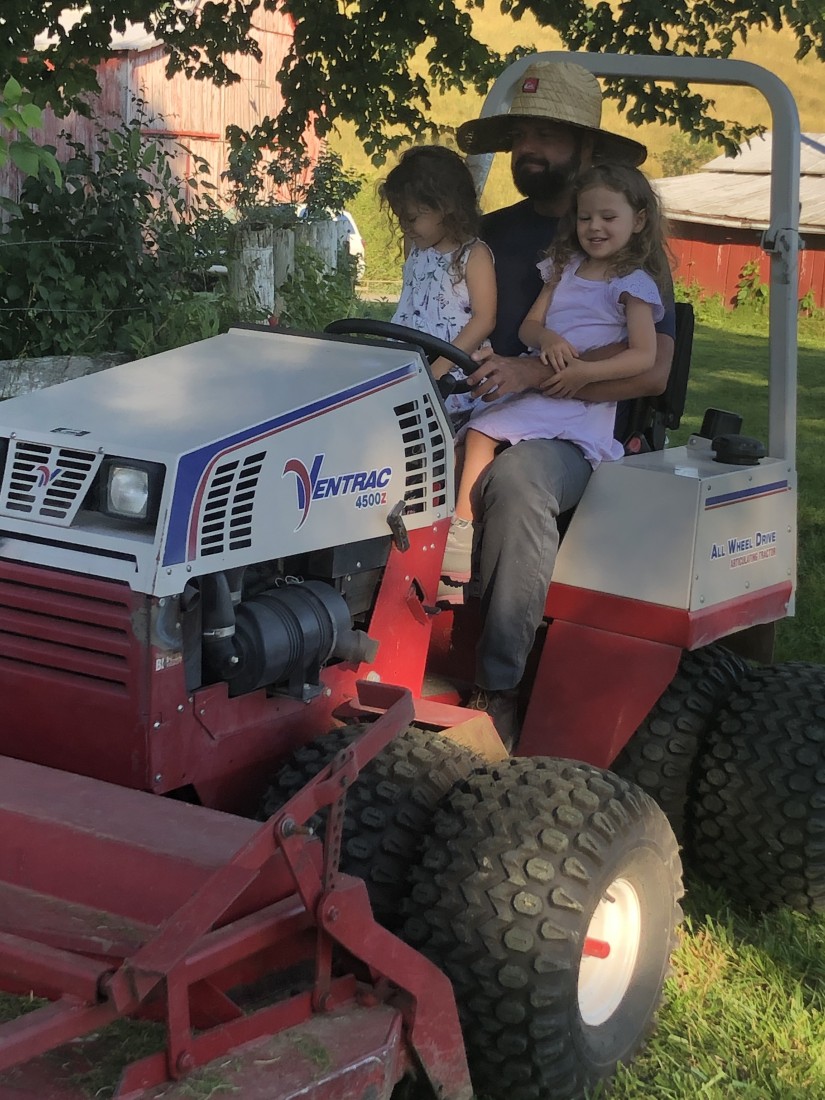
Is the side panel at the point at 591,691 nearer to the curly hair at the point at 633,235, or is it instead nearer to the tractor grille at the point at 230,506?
the curly hair at the point at 633,235

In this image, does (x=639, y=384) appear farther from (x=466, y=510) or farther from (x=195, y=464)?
(x=195, y=464)

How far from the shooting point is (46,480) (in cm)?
256

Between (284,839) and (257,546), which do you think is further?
(257,546)

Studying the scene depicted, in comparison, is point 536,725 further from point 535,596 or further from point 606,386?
point 606,386

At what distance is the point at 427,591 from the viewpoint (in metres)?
3.17

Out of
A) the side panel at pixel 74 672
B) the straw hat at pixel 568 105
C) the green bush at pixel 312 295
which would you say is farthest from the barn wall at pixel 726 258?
the side panel at pixel 74 672

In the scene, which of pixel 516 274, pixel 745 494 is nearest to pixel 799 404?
pixel 516 274

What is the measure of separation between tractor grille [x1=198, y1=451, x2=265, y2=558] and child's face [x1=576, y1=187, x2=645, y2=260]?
51.5 inches

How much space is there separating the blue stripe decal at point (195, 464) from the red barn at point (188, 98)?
1340 centimetres

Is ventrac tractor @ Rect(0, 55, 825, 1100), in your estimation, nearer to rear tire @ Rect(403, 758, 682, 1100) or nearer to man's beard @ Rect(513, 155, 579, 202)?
rear tire @ Rect(403, 758, 682, 1100)

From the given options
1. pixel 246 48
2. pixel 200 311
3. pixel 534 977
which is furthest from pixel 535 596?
pixel 246 48

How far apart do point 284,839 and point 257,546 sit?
0.69m

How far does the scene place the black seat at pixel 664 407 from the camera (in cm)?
377

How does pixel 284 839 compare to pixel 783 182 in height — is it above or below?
below
